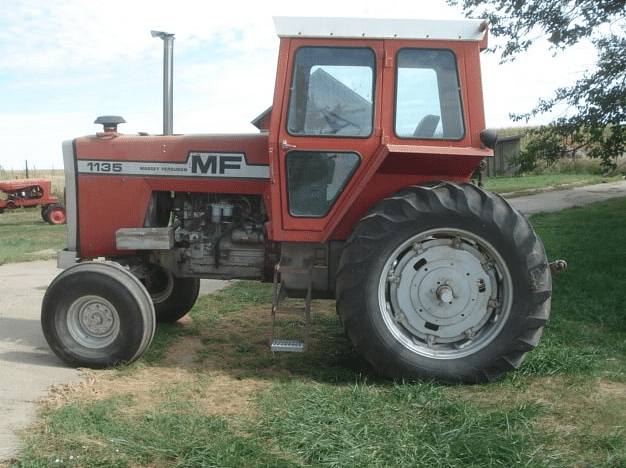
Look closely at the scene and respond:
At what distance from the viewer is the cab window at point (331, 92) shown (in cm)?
444

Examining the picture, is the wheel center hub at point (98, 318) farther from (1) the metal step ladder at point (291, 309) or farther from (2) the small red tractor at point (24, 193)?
(2) the small red tractor at point (24, 193)

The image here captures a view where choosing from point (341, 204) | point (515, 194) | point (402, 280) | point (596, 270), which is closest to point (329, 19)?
point (341, 204)

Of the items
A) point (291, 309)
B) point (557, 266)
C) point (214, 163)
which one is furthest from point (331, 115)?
point (557, 266)

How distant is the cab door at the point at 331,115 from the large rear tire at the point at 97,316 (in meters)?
1.26

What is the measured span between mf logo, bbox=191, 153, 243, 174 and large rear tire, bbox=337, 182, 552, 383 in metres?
1.29

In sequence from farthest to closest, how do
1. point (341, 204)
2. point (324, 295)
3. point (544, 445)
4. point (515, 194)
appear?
point (515, 194), point (324, 295), point (341, 204), point (544, 445)

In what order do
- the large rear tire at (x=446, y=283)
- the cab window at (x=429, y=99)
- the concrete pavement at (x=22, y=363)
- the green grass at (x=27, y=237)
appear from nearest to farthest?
1. the concrete pavement at (x=22, y=363)
2. the large rear tire at (x=446, y=283)
3. the cab window at (x=429, y=99)
4. the green grass at (x=27, y=237)

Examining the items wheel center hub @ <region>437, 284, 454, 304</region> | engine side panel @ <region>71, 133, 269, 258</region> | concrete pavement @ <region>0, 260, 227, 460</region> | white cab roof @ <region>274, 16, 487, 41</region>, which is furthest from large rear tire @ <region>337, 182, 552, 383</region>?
concrete pavement @ <region>0, 260, 227, 460</region>

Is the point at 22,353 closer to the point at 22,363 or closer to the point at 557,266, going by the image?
the point at 22,363

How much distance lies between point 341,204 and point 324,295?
29.0 inches

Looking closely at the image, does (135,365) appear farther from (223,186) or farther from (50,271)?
(50,271)

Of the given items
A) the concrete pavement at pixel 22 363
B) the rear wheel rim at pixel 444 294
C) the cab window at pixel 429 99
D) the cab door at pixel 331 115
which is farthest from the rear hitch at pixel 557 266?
the concrete pavement at pixel 22 363

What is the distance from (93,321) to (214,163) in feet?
4.81

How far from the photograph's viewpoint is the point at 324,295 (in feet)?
15.8
